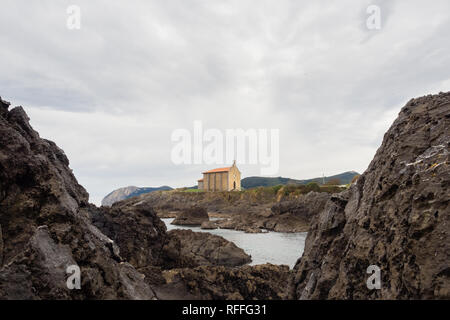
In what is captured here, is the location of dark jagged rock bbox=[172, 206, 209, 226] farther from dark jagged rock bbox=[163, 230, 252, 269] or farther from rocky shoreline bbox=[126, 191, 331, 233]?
dark jagged rock bbox=[163, 230, 252, 269]

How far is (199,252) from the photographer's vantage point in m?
26.6

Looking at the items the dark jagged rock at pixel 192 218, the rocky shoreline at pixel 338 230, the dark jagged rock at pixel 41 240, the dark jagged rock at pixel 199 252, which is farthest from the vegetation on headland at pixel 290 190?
the dark jagged rock at pixel 41 240

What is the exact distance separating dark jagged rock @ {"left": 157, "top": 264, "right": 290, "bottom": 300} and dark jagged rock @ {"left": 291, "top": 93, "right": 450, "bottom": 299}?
647cm

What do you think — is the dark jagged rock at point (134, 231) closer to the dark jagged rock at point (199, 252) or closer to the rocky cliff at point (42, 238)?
the dark jagged rock at point (199, 252)

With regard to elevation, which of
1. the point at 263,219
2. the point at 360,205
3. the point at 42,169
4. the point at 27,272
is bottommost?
the point at 263,219

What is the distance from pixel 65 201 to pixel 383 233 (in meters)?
7.52

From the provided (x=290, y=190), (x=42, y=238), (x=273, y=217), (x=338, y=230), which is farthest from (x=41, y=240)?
(x=290, y=190)

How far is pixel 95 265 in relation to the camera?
5.94 metres

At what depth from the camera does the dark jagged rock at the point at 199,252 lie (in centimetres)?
2103

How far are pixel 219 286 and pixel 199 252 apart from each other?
12.6m

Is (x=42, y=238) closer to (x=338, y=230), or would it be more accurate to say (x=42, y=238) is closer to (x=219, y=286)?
(x=338, y=230)

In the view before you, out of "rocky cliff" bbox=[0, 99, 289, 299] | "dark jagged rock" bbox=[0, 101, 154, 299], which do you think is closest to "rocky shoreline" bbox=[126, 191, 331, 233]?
"rocky cliff" bbox=[0, 99, 289, 299]

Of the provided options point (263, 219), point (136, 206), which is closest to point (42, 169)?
point (136, 206)
